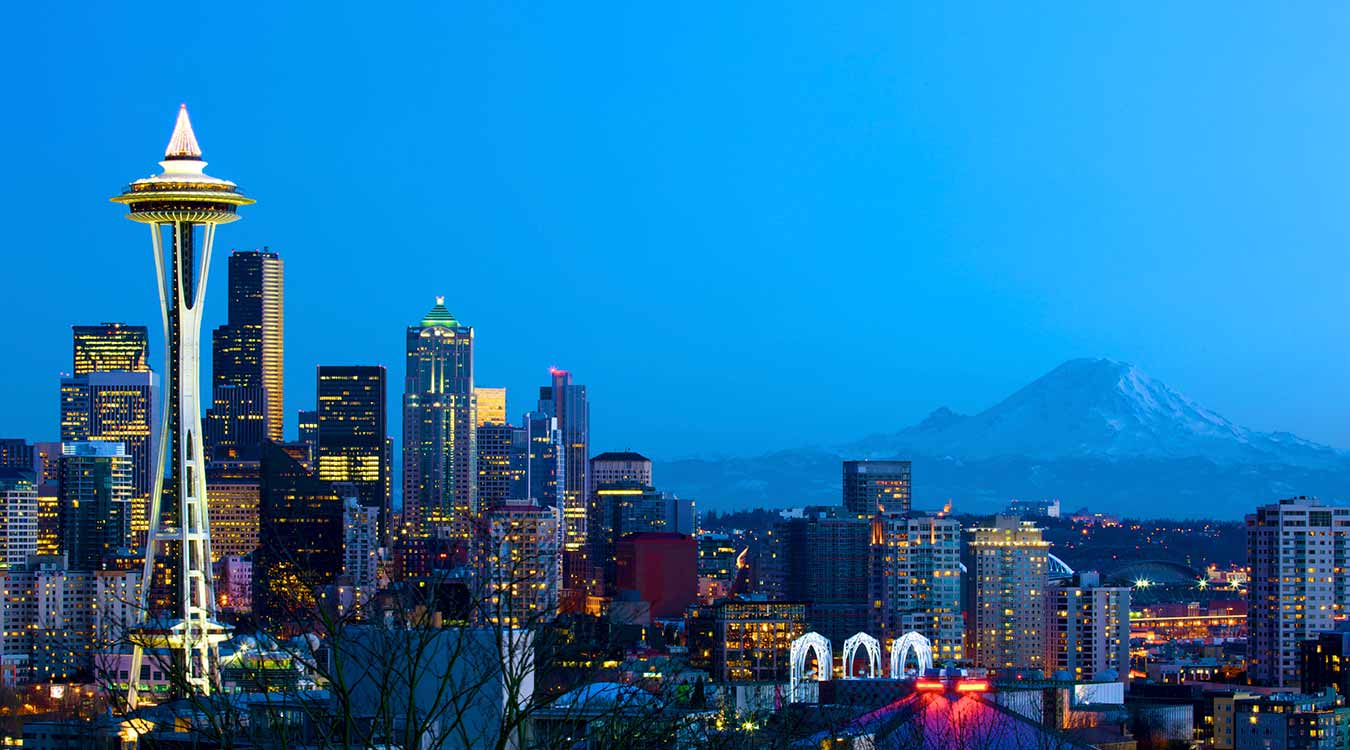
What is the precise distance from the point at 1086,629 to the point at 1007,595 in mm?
6166

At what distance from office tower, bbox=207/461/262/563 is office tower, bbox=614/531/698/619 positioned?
20.3m

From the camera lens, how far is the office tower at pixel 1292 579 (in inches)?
3536

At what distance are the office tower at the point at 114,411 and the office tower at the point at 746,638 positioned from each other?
200 ft

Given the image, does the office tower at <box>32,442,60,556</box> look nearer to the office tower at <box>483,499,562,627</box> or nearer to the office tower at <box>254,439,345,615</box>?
the office tower at <box>254,439,345,615</box>

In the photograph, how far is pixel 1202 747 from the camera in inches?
2717

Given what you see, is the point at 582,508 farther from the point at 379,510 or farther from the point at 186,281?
the point at 186,281

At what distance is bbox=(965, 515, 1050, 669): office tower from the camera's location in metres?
105

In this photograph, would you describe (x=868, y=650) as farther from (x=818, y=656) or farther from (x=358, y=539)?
(x=358, y=539)

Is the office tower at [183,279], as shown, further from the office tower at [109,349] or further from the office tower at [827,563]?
the office tower at [109,349]

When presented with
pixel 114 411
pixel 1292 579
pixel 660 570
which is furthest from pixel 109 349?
pixel 1292 579

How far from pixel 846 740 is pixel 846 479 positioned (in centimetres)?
10321

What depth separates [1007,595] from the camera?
108m

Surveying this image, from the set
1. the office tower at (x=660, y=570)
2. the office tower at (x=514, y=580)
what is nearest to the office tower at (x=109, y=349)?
the office tower at (x=660, y=570)

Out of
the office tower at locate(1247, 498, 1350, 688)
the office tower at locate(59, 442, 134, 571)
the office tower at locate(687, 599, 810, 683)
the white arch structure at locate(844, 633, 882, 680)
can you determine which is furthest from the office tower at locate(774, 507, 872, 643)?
the office tower at locate(59, 442, 134, 571)
